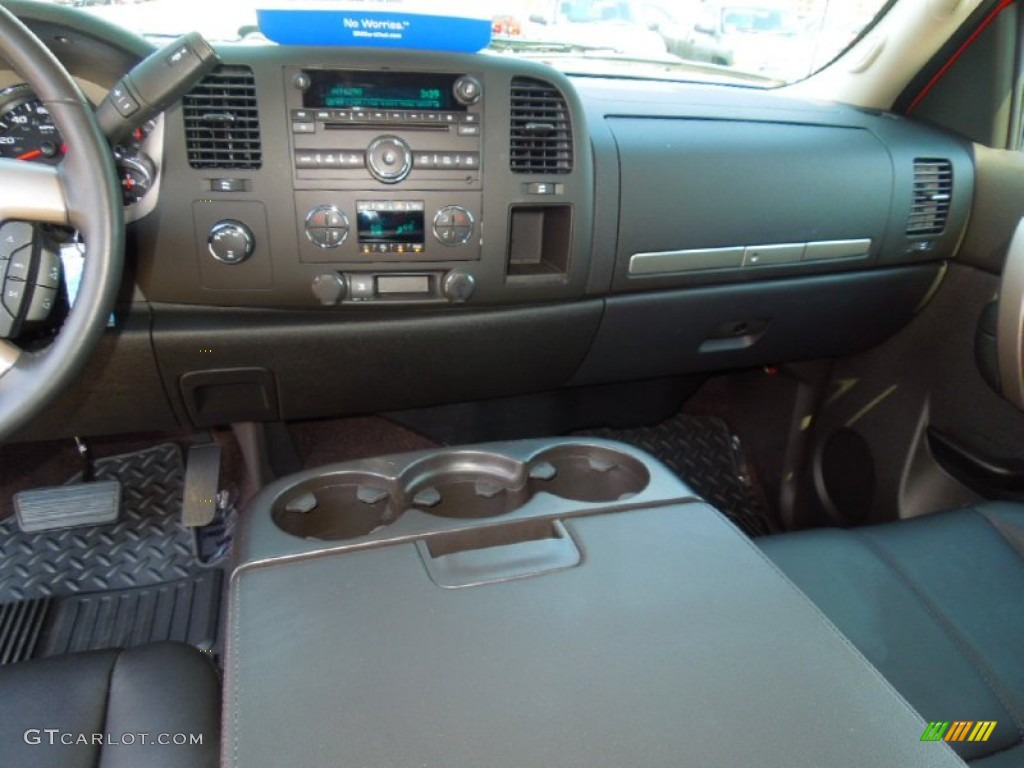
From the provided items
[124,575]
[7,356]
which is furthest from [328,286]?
[124,575]

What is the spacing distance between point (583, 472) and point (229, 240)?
666 millimetres

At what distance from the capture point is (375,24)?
3.85 feet

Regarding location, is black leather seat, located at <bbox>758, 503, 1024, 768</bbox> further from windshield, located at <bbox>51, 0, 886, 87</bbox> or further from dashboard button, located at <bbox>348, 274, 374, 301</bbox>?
windshield, located at <bbox>51, 0, 886, 87</bbox>

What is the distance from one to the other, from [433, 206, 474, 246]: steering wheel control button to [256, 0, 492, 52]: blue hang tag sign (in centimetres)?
25

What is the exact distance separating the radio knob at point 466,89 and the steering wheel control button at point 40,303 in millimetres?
664

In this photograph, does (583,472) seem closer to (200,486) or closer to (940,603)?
(940,603)

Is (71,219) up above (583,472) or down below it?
above

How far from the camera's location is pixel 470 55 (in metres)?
1.25

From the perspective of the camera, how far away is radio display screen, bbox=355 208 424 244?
4.17ft

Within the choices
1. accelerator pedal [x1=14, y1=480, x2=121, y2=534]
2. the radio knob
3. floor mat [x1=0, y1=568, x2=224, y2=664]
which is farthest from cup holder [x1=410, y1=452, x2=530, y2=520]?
accelerator pedal [x1=14, y1=480, x2=121, y2=534]

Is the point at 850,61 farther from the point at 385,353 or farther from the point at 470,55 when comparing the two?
the point at 385,353

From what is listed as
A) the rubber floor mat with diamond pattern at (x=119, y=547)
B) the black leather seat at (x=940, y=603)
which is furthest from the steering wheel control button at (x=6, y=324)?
the black leather seat at (x=940, y=603)

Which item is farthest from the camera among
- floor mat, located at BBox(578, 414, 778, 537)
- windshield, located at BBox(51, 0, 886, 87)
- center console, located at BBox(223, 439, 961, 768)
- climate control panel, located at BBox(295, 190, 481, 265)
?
floor mat, located at BBox(578, 414, 778, 537)

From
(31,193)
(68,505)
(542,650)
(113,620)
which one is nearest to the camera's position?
(542,650)
